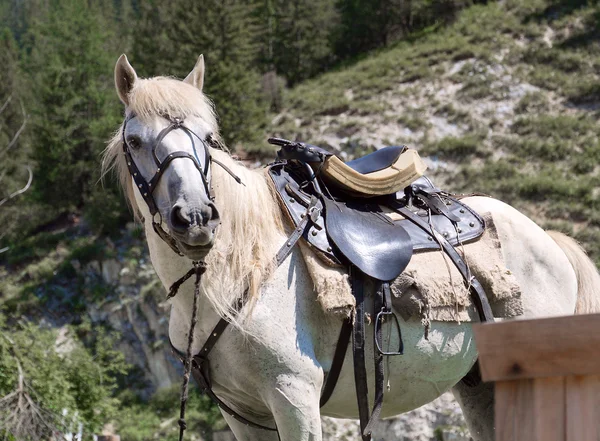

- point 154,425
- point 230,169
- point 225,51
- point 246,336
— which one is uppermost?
point 230,169

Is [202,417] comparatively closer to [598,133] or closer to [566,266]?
[566,266]

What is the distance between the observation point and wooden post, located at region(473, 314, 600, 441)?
1.57m

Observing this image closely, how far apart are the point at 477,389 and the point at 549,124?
2011 cm

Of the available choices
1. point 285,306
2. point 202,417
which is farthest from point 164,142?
point 202,417

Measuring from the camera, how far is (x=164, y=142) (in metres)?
3.55

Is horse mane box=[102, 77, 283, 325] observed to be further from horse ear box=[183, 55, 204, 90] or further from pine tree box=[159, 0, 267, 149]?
pine tree box=[159, 0, 267, 149]

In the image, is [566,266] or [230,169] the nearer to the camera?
[230,169]

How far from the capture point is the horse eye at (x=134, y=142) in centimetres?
369

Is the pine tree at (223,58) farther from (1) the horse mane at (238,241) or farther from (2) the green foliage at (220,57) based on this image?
(1) the horse mane at (238,241)

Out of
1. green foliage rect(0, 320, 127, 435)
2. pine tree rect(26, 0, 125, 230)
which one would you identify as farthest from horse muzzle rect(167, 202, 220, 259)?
pine tree rect(26, 0, 125, 230)

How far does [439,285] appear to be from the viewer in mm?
4129

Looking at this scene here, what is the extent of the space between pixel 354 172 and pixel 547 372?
2.75 meters

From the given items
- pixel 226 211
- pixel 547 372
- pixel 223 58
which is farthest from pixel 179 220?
pixel 223 58

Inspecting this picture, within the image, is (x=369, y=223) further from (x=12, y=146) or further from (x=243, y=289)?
(x=12, y=146)
